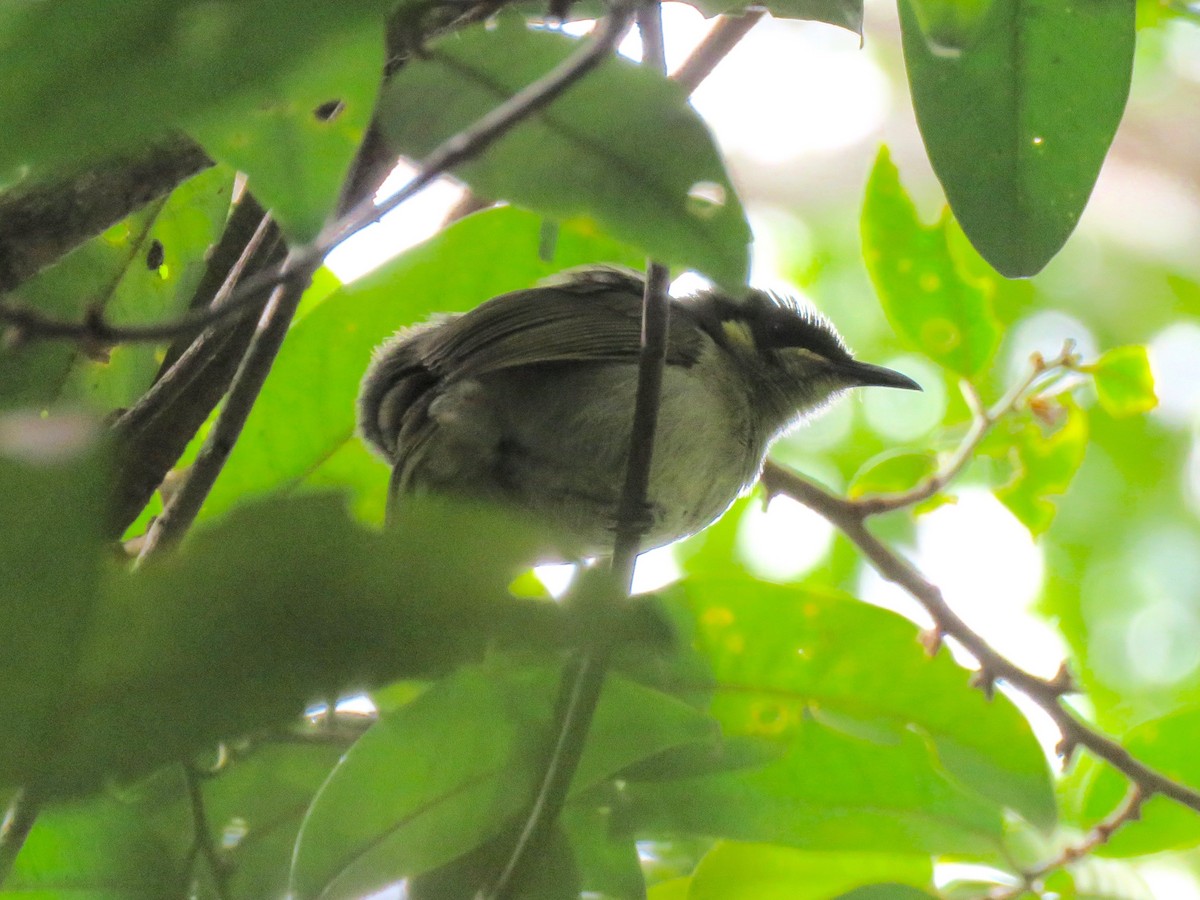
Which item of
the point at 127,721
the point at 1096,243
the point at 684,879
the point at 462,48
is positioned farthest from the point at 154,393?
the point at 1096,243

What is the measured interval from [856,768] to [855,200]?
809 cm

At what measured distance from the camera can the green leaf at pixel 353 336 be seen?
3094 mm

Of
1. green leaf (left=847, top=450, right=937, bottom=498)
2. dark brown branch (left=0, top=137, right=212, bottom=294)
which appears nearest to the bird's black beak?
green leaf (left=847, top=450, right=937, bottom=498)

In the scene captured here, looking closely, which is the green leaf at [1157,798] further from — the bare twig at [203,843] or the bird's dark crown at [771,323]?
the bare twig at [203,843]

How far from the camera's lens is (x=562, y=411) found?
3.53 metres

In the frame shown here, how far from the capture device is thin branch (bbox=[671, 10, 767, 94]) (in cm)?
348

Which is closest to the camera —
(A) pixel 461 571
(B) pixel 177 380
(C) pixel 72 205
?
(A) pixel 461 571

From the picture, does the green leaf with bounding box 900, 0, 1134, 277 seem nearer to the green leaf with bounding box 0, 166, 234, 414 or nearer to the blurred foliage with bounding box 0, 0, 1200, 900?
the blurred foliage with bounding box 0, 0, 1200, 900

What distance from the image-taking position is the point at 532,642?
101 cm

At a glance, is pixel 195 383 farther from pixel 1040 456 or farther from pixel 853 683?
pixel 1040 456

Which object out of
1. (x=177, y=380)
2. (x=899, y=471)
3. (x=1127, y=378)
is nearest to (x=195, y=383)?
(x=177, y=380)

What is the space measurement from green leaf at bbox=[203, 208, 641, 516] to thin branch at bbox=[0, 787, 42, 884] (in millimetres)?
1723

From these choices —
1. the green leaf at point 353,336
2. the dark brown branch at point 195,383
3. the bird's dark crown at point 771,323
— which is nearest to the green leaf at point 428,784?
the dark brown branch at point 195,383

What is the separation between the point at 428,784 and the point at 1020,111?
148cm
